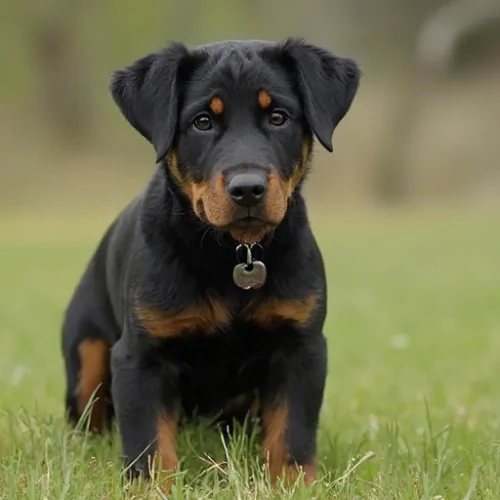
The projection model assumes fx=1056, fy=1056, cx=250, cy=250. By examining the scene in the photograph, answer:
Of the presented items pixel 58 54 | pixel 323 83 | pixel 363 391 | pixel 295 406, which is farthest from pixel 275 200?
pixel 58 54

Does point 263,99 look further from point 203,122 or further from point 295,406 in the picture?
point 295,406

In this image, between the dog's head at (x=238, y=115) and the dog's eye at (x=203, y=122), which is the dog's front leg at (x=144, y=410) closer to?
the dog's head at (x=238, y=115)

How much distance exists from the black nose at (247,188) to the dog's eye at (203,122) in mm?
370

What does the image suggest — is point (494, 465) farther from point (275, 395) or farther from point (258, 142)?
point (258, 142)

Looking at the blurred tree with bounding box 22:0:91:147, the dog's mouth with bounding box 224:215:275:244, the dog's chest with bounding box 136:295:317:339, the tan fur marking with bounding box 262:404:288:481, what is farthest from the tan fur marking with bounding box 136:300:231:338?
the blurred tree with bounding box 22:0:91:147

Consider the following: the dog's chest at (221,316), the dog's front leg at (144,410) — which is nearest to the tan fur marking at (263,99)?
the dog's chest at (221,316)

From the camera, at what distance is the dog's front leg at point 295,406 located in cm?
365

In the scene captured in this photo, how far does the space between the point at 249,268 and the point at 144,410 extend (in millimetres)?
602

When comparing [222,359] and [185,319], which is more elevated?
[185,319]

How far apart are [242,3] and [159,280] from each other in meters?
39.4

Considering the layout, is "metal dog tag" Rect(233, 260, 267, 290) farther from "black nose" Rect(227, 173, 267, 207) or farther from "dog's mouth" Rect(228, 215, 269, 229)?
"black nose" Rect(227, 173, 267, 207)

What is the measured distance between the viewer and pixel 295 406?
3680mm

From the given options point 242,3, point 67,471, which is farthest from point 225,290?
point 242,3

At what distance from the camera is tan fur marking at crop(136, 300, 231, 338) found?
359cm
